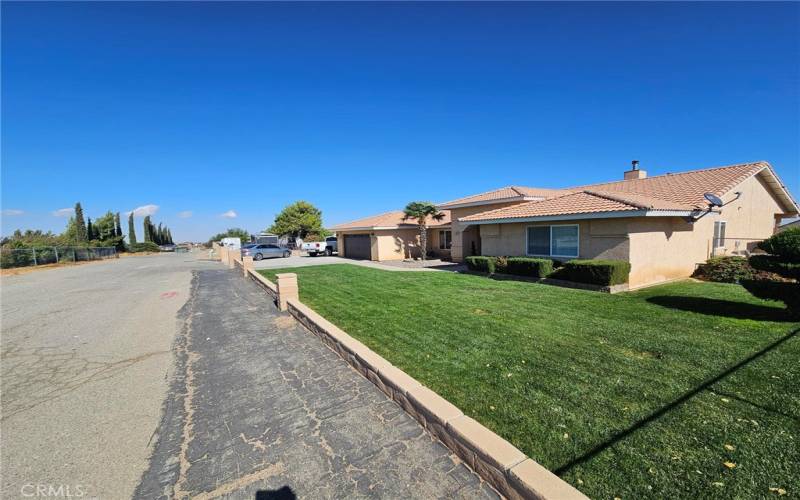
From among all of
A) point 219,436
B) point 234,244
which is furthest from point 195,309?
point 234,244

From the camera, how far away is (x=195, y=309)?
31.5ft

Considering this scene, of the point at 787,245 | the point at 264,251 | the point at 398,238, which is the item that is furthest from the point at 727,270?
the point at 264,251

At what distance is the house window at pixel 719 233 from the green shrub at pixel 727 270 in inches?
79.5

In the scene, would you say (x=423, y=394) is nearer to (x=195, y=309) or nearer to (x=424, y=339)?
(x=424, y=339)

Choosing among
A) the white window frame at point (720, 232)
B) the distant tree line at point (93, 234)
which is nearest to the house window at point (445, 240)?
the white window frame at point (720, 232)

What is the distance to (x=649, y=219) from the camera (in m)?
10.9

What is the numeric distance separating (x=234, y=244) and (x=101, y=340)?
46.3 meters

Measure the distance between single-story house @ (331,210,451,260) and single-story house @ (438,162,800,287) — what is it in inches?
259

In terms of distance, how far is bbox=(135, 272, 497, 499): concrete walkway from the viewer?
8.89ft

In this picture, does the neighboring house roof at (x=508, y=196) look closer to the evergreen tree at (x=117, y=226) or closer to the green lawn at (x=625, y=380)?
the green lawn at (x=625, y=380)

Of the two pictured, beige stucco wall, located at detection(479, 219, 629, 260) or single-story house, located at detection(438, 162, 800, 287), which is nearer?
beige stucco wall, located at detection(479, 219, 629, 260)

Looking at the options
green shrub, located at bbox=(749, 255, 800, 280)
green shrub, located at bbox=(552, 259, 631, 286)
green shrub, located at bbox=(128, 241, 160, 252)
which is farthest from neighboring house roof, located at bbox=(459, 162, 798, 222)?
green shrub, located at bbox=(128, 241, 160, 252)

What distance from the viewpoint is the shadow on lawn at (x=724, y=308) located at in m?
6.53

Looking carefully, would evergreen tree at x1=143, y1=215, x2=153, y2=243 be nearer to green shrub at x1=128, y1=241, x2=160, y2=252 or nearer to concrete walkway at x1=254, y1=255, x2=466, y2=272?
green shrub at x1=128, y1=241, x2=160, y2=252
